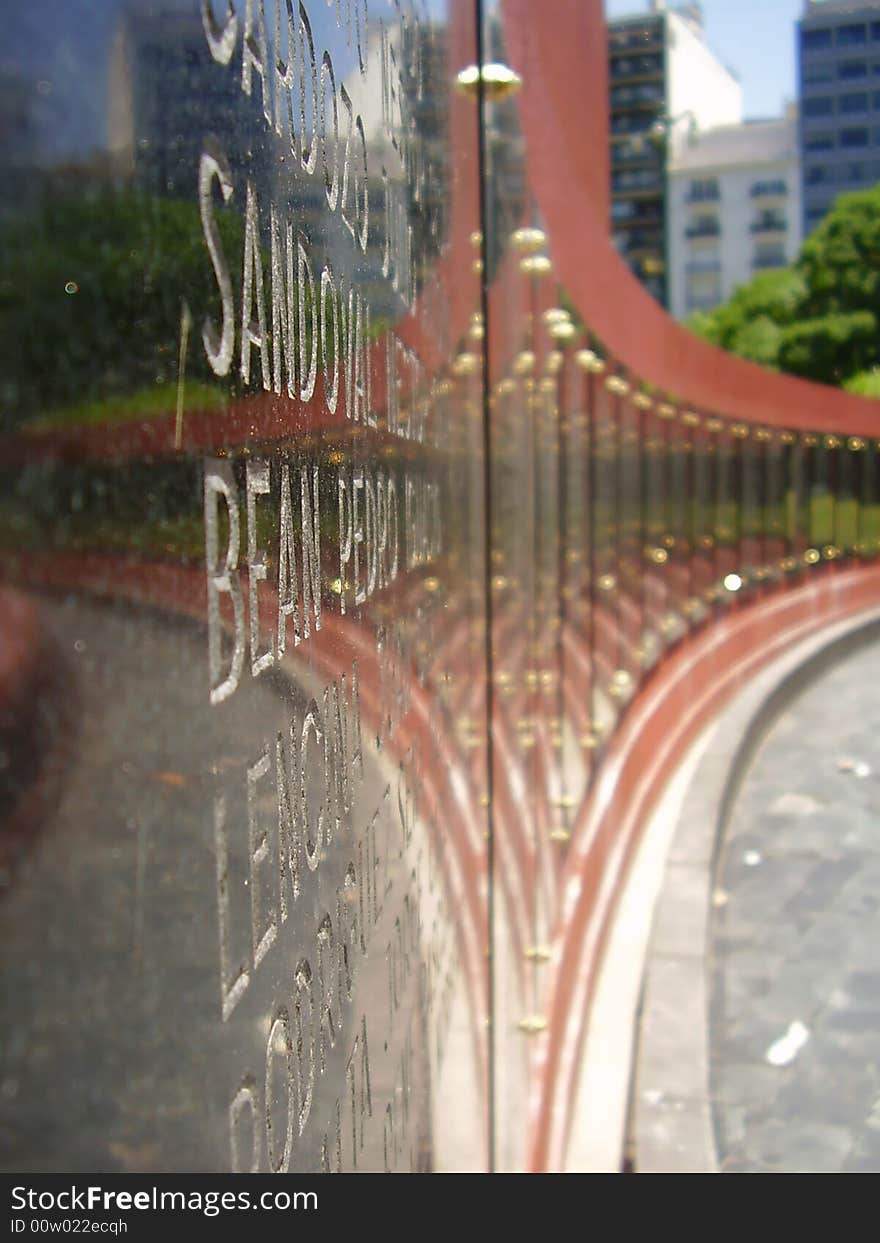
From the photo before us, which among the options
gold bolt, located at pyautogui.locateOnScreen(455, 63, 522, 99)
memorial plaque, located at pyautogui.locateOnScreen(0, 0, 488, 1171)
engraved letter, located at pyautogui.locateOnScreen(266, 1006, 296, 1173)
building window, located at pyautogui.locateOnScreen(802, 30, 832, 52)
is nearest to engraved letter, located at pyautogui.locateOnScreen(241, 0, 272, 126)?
memorial plaque, located at pyautogui.locateOnScreen(0, 0, 488, 1171)

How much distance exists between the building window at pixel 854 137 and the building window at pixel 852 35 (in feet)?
1.18

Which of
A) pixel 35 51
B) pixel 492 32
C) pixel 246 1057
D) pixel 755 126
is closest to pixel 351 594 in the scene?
pixel 246 1057

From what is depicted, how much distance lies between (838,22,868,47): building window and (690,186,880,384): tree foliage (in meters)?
0.50

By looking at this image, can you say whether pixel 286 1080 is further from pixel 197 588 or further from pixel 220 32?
pixel 220 32

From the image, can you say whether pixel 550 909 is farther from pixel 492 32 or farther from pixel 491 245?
pixel 492 32

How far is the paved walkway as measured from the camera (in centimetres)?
188

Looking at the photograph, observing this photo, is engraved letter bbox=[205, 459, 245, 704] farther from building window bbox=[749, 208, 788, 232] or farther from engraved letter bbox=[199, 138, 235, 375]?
building window bbox=[749, 208, 788, 232]

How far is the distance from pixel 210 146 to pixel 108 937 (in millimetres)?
199

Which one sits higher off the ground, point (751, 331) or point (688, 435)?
→ point (751, 331)

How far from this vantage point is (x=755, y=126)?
112 inches

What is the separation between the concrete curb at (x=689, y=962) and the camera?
191 cm

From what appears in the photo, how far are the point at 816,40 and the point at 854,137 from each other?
1.25 ft

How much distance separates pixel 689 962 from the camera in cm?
248

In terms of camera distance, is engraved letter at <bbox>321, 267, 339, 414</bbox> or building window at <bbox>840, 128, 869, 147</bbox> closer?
engraved letter at <bbox>321, 267, 339, 414</bbox>
